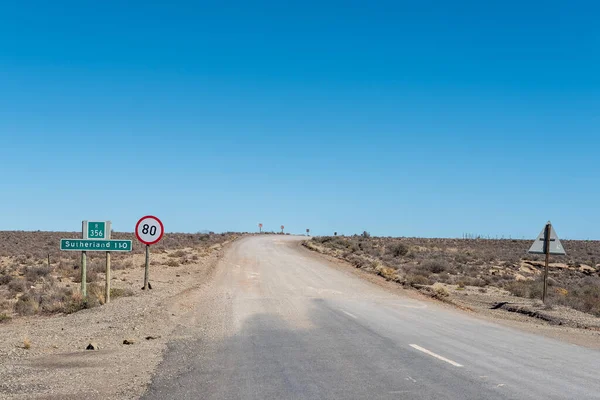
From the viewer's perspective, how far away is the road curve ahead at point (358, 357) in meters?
7.28

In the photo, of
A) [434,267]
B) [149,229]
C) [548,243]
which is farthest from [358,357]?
[434,267]

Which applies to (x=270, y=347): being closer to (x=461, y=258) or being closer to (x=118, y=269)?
(x=118, y=269)

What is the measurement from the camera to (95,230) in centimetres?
1627

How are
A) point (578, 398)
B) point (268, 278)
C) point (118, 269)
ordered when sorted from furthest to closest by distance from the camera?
point (118, 269)
point (268, 278)
point (578, 398)

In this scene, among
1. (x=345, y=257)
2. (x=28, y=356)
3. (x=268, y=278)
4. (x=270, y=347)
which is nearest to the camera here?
(x=28, y=356)

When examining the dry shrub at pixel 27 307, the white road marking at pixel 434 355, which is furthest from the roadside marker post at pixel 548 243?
the dry shrub at pixel 27 307

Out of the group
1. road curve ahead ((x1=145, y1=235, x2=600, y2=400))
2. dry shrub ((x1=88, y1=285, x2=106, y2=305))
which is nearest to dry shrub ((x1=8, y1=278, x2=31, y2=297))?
dry shrub ((x1=88, y1=285, x2=106, y2=305))

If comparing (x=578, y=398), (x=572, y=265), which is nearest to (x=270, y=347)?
(x=578, y=398)

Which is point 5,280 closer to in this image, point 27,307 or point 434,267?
point 27,307

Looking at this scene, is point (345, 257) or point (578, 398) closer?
point (578, 398)

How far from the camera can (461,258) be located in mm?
44344

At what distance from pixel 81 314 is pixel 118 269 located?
15.5 metres

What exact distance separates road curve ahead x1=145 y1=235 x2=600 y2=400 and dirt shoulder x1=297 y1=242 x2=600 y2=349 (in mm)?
1054

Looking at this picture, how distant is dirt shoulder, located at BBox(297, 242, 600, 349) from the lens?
541 inches
